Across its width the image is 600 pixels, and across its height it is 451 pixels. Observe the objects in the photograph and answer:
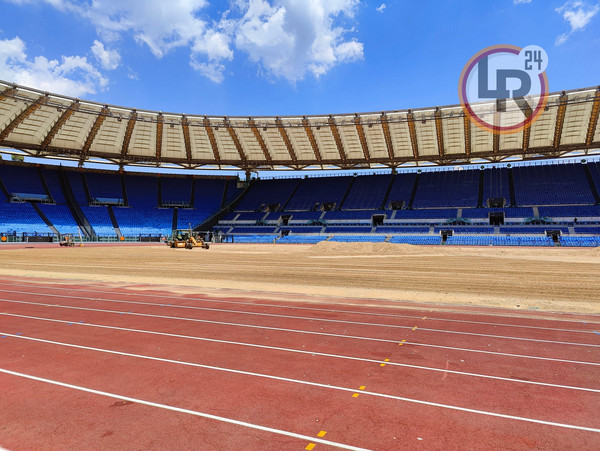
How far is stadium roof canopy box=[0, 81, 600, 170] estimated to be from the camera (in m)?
43.0

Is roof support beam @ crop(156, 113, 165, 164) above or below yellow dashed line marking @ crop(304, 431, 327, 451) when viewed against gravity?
above

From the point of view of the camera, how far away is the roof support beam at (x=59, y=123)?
42784mm

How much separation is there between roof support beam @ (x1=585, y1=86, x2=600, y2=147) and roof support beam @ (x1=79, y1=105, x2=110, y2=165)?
5333cm

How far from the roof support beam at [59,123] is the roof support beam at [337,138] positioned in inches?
1173

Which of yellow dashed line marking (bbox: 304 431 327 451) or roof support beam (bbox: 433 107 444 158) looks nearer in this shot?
yellow dashed line marking (bbox: 304 431 327 451)

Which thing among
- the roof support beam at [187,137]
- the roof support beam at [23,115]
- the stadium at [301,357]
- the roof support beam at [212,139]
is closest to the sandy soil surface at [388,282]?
the stadium at [301,357]

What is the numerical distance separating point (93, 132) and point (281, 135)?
2498cm

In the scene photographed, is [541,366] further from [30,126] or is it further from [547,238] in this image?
[30,126]

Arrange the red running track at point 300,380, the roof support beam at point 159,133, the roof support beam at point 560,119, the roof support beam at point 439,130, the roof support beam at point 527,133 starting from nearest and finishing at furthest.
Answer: the red running track at point 300,380 < the roof support beam at point 560,119 < the roof support beam at point 527,133 < the roof support beam at point 439,130 < the roof support beam at point 159,133

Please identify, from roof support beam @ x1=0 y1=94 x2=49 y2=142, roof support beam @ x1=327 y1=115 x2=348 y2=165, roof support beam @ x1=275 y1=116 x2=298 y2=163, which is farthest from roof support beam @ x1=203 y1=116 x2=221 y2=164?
roof support beam @ x1=0 y1=94 x2=49 y2=142

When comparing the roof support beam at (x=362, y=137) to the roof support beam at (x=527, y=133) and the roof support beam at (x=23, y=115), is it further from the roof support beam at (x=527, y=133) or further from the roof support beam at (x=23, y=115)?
the roof support beam at (x=23, y=115)

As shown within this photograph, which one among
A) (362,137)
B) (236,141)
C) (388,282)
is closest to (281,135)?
(236,141)

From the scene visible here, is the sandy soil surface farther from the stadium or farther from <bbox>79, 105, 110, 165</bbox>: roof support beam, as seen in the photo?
<bbox>79, 105, 110, 165</bbox>: roof support beam

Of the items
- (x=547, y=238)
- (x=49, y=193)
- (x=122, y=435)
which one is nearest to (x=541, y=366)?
(x=122, y=435)
